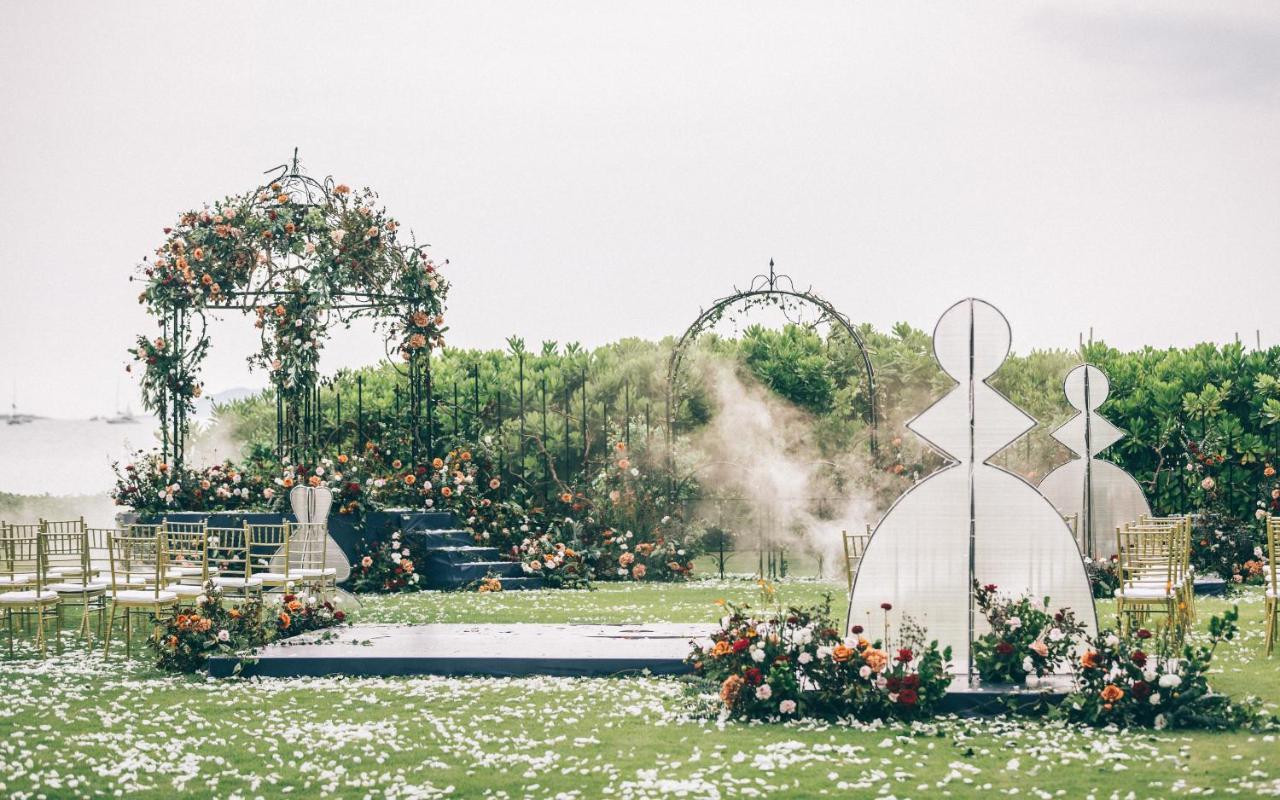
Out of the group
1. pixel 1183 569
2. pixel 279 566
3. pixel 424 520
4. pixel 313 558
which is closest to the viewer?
pixel 1183 569

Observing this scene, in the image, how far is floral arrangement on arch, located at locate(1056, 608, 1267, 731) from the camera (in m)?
6.34

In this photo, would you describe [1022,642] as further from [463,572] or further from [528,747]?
[463,572]

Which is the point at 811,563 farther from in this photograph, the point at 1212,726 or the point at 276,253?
the point at 1212,726

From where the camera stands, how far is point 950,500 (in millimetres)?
7398

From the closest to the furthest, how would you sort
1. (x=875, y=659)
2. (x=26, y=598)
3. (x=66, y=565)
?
(x=875, y=659) < (x=26, y=598) < (x=66, y=565)

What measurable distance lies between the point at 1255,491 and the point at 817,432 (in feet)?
17.5

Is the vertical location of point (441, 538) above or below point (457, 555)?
above

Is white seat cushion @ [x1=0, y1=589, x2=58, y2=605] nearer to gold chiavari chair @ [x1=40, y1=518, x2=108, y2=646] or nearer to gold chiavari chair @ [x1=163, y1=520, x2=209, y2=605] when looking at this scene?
gold chiavari chair @ [x1=40, y1=518, x2=108, y2=646]

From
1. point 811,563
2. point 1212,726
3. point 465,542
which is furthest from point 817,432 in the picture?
point 1212,726

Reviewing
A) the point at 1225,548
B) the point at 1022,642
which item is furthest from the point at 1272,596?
the point at 1225,548

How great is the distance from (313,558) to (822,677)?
21.1 feet

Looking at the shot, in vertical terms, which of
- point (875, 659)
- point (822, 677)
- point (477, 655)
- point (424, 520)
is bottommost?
point (477, 655)

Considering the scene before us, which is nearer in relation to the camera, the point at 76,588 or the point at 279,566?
the point at 76,588

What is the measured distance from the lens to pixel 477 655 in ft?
27.6
